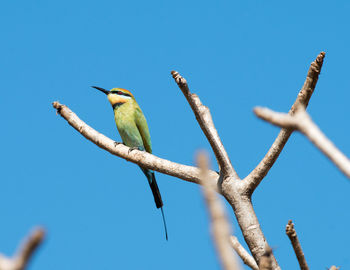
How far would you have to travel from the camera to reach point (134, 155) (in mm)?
3133

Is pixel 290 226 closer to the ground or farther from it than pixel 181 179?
closer to the ground

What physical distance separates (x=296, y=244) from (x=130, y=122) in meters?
3.63

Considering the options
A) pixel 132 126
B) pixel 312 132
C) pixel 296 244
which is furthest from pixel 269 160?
pixel 132 126

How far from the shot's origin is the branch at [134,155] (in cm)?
274

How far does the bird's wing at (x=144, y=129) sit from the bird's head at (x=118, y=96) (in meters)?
0.30

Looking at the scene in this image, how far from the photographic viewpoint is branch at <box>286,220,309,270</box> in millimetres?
1687

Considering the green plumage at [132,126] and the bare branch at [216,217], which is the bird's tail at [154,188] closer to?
the green plumage at [132,126]

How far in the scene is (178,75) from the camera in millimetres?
2477

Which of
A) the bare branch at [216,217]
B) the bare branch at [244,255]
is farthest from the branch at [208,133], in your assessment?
the bare branch at [216,217]

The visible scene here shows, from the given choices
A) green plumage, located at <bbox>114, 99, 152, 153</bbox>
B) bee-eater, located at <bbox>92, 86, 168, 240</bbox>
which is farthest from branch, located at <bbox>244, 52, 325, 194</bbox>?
green plumage, located at <bbox>114, 99, 152, 153</bbox>

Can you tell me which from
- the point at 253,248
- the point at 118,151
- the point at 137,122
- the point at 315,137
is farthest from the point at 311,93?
the point at 137,122

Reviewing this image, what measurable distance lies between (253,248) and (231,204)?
0.98ft

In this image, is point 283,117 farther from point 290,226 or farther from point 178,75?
point 178,75

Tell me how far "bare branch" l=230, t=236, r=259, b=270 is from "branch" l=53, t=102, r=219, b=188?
0.36 metres
